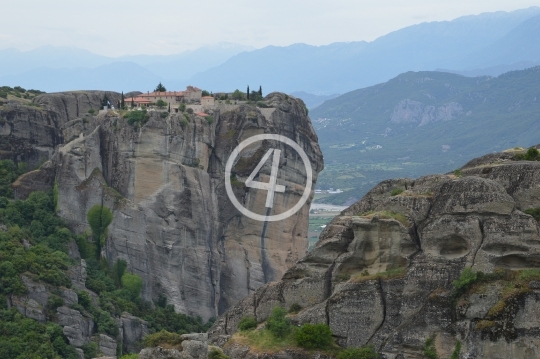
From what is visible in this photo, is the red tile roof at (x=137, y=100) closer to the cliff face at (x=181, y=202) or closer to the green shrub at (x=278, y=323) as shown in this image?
the cliff face at (x=181, y=202)

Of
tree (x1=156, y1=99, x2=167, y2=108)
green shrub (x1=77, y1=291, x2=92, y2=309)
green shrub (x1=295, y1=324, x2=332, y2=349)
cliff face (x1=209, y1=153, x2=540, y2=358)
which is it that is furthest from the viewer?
tree (x1=156, y1=99, x2=167, y2=108)

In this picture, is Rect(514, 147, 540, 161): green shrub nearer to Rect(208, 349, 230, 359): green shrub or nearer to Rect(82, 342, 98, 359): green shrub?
Rect(208, 349, 230, 359): green shrub

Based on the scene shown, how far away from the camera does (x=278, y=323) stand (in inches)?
1483

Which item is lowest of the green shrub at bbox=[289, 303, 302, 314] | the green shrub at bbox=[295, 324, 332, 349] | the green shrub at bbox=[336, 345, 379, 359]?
the green shrub at bbox=[336, 345, 379, 359]

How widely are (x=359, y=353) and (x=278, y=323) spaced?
3.32m

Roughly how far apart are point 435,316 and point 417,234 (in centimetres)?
310

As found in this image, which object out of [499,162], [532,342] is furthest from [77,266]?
[532,342]

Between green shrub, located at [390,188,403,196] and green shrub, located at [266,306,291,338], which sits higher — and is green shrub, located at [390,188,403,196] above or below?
above

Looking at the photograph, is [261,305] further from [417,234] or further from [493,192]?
[493,192]

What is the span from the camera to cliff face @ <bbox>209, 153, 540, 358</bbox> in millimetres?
33906

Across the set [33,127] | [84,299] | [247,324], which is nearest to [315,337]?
[247,324]

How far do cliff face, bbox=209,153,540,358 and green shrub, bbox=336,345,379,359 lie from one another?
323 mm

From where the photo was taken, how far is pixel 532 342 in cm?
3334

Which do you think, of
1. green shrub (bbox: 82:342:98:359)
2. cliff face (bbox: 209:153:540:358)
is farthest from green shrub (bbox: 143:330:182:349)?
green shrub (bbox: 82:342:98:359)
